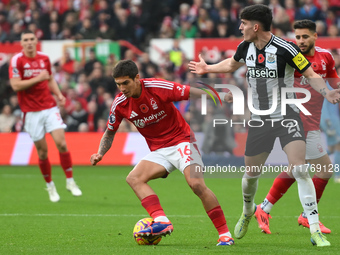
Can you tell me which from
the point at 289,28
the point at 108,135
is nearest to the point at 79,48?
the point at 289,28

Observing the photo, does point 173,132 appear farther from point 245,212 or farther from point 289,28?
point 289,28

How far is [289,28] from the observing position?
18234 mm

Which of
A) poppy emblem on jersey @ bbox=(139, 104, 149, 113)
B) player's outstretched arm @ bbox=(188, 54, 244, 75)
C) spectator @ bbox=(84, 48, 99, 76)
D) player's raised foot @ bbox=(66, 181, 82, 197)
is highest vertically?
player's outstretched arm @ bbox=(188, 54, 244, 75)

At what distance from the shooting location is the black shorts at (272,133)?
Answer: 664cm

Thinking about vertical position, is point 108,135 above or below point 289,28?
above

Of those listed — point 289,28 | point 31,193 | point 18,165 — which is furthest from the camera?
point 289,28

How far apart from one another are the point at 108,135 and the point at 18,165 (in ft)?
33.4

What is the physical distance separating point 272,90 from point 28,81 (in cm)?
520

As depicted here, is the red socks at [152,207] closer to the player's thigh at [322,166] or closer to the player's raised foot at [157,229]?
the player's raised foot at [157,229]

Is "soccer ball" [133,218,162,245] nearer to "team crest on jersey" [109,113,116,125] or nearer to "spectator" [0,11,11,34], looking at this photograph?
"team crest on jersey" [109,113,116,125]

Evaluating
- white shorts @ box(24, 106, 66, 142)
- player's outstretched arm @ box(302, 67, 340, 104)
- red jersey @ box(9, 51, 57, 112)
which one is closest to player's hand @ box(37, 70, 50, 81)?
red jersey @ box(9, 51, 57, 112)

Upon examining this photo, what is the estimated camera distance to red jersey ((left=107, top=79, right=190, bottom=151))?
694 cm

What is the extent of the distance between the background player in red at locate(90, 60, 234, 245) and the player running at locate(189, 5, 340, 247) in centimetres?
59

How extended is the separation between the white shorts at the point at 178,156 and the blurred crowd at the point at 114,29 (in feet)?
27.3
